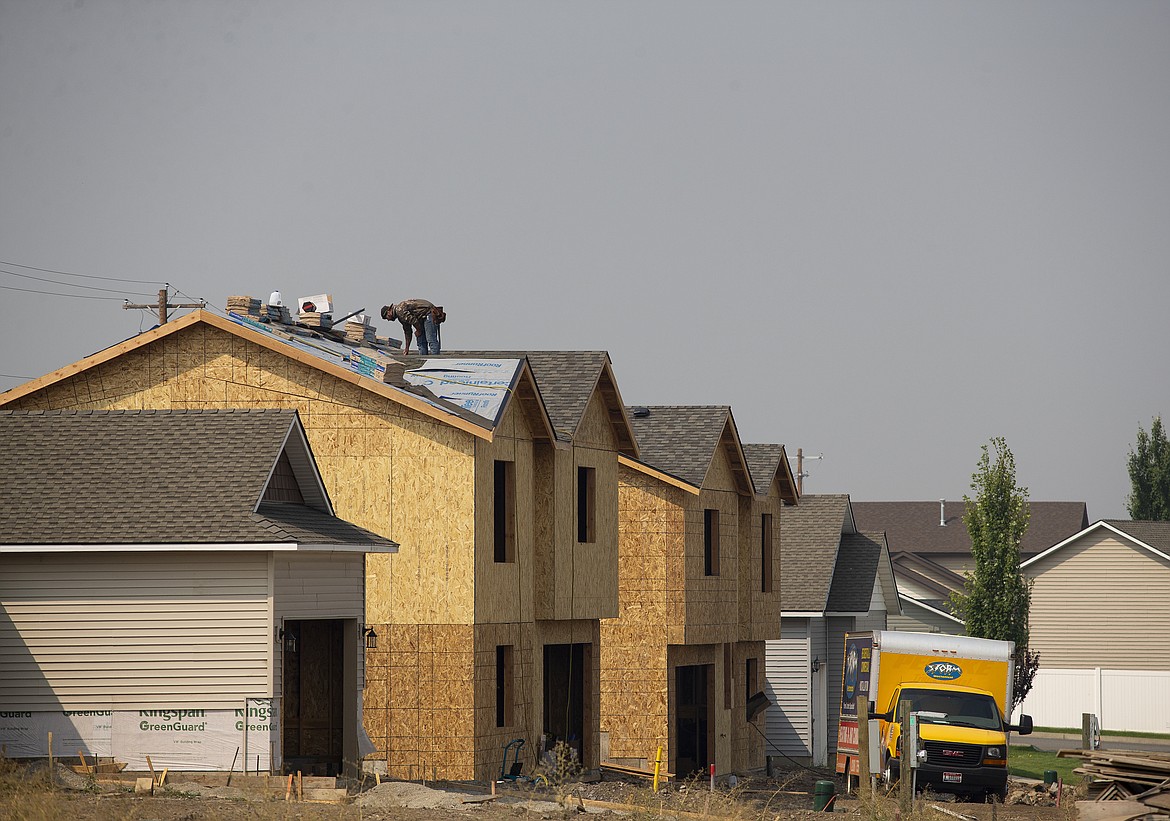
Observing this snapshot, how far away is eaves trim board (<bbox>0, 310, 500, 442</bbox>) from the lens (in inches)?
1134

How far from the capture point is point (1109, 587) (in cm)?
6184

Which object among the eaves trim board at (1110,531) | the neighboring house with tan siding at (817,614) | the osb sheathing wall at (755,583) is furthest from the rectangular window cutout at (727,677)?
the eaves trim board at (1110,531)

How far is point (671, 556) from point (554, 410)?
600 centimetres

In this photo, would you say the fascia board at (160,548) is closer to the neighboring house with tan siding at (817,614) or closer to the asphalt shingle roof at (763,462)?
the asphalt shingle roof at (763,462)

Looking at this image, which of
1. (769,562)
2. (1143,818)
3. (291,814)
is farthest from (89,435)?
(769,562)

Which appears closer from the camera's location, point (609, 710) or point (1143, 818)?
point (1143, 818)

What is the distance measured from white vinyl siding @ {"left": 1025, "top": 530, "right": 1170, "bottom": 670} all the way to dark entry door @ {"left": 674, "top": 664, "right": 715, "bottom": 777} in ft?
82.3

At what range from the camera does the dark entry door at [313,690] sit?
96.3ft

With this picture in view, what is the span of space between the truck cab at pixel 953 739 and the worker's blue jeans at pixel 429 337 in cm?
1204

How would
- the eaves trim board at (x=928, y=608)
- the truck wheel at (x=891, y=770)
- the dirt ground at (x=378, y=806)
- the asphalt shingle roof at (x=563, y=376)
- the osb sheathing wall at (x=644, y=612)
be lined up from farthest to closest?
the eaves trim board at (x=928, y=608)
the osb sheathing wall at (x=644, y=612)
the asphalt shingle roof at (x=563, y=376)
the truck wheel at (x=891, y=770)
the dirt ground at (x=378, y=806)

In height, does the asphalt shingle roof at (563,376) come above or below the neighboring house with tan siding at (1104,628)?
above

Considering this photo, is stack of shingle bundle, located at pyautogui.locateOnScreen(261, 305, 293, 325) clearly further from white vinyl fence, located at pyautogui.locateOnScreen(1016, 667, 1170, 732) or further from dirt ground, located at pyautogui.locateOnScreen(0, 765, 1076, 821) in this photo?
white vinyl fence, located at pyautogui.locateOnScreen(1016, 667, 1170, 732)

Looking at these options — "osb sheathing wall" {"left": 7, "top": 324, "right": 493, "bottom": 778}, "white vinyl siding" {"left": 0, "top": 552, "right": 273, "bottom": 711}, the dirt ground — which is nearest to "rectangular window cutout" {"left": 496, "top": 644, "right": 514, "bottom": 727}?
"osb sheathing wall" {"left": 7, "top": 324, "right": 493, "bottom": 778}

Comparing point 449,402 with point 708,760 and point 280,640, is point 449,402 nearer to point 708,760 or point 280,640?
point 280,640
